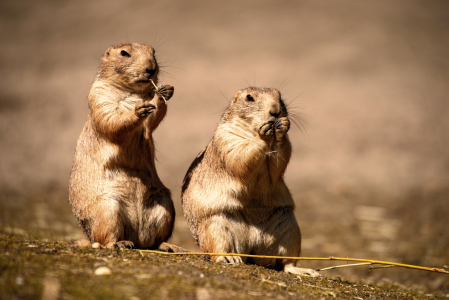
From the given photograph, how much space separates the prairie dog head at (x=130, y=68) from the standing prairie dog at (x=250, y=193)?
119 cm

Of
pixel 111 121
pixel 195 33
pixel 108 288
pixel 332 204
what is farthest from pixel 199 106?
pixel 108 288

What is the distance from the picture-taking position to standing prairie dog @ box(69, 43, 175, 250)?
205 inches

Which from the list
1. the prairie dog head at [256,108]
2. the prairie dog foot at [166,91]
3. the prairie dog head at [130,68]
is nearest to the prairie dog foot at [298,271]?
the prairie dog head at [256,108]

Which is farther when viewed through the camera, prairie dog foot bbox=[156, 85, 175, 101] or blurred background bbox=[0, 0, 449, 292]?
blurred background bbox=[0, 0, 449, 292]

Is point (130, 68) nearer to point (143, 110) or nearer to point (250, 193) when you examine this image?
point (143, 110)

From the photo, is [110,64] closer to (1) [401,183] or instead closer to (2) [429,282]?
(2) [429,282]

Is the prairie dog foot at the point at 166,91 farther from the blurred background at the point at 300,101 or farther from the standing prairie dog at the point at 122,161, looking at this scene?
the blurred background at the point at 300,101

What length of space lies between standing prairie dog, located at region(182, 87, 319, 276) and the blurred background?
2781mm

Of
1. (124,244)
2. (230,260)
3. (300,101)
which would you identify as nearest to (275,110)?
(230,260)

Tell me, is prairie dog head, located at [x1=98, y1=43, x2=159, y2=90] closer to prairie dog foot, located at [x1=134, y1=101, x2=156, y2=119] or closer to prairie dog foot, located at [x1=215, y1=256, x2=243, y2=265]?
prairie dog foot, located at [x1=134, y1=101, x2=156, y2=119]

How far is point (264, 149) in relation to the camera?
515 centimetres

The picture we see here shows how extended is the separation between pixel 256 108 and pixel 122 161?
1.80 metres

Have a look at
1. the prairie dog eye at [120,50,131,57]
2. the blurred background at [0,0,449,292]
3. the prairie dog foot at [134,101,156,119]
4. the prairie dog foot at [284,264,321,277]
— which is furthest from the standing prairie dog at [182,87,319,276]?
the blurred background at [0,0,449,292]

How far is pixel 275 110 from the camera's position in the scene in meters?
5.45
